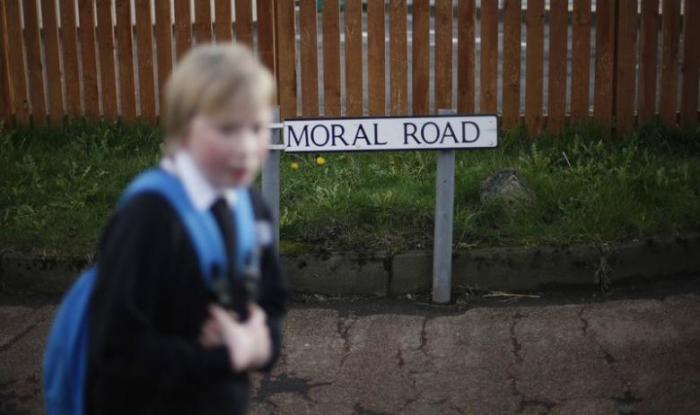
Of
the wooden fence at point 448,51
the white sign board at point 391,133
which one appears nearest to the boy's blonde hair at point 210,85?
the white sign board at point 391,133

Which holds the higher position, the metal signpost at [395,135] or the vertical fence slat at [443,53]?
the vertical fence slat at [443,53]

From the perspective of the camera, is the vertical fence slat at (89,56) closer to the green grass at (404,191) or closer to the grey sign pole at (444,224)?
the green grass at (404,191)

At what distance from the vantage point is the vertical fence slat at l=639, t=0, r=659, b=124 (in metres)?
7.07

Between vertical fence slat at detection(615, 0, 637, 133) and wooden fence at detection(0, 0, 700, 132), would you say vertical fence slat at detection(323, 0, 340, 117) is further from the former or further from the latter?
vertical fence slat at detection(615, 0, 637, 133)

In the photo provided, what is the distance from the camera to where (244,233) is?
2084 millimetres

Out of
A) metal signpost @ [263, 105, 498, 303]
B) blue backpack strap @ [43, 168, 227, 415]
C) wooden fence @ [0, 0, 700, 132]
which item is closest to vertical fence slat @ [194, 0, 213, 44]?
wooden fence @ [0, 0, 700, 132]

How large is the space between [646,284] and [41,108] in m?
4.60

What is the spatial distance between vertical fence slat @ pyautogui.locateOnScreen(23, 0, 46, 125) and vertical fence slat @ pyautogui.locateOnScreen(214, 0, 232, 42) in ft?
4.49

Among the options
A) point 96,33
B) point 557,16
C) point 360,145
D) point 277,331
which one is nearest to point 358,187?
point 360,145

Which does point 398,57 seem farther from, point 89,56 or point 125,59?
point 89,56

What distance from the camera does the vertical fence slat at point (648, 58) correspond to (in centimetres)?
707

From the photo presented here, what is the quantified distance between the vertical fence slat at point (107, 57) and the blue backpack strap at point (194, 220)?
18.4 ft

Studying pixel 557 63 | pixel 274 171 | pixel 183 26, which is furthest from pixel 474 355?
pixel 183 26

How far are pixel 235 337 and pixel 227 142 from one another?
399 mm
